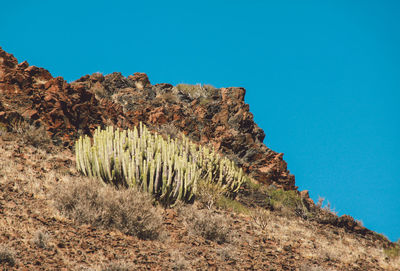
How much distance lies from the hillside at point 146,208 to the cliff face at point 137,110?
0.05 metres

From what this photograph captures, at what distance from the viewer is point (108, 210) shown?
288 inches

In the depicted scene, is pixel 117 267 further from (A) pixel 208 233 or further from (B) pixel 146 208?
(A) pixel 208 233

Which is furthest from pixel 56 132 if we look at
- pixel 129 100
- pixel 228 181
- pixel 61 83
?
pixel 129 100

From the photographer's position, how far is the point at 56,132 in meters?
13.0

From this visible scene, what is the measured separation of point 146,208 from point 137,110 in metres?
10.7

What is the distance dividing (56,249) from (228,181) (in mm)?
8961

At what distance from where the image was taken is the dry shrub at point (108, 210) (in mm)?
7129

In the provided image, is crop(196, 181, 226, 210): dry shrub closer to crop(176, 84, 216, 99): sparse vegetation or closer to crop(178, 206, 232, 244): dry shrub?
crop(178, 206, 232, 244): dry shrub

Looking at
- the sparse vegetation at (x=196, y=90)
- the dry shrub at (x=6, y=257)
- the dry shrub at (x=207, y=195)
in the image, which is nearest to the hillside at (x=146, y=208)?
the dry shrub at (x=6, y=257)

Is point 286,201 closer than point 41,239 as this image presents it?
No

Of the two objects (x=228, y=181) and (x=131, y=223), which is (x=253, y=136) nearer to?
(x=228, y=181)

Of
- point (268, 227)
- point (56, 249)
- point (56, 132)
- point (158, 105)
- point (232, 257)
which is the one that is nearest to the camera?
point (56, 249)

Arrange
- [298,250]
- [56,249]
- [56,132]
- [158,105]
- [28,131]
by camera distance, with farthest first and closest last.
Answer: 1. [158,105]
2. [56,132]
3. [28,131]
4. [298,250]
5. [56,249]

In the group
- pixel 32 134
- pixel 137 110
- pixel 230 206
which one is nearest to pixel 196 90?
pixel 137 110
